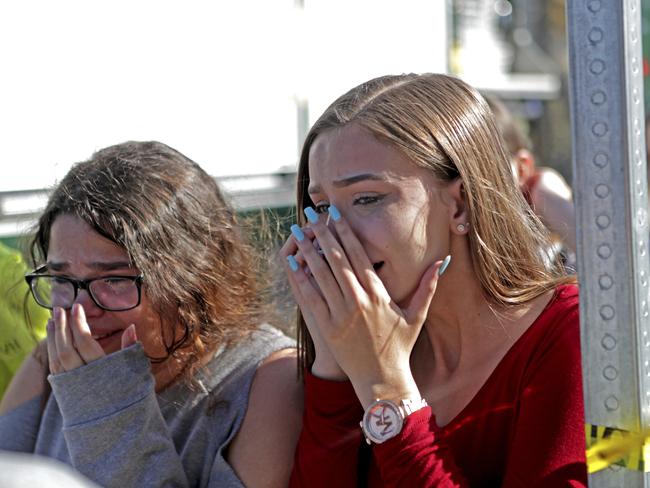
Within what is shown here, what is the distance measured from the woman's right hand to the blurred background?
3.77 feet

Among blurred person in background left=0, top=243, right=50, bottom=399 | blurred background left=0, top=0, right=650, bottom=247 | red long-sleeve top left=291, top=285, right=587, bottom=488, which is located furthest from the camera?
blurred background left=0, top=0, right=650, bottom=247

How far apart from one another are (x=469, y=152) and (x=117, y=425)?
2.78ft

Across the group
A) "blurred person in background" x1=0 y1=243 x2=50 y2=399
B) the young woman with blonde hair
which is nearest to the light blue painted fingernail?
the young woman with blonde hair

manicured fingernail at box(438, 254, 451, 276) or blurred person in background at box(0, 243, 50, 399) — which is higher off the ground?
manicured fingernail at box(438, 254, 451, 276)

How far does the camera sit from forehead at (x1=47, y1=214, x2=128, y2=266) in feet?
6.34

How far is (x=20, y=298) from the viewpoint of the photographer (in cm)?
264

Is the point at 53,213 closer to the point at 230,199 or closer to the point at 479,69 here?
the point at 230,199

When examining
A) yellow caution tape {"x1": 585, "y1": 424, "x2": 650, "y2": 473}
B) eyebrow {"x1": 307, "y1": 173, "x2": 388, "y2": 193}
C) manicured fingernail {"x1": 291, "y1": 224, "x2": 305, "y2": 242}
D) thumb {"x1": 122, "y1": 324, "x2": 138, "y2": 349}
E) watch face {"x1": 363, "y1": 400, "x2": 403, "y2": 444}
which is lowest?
watch face {"x1": 363, "y1": 400, "x2": 403, "y2": 444}

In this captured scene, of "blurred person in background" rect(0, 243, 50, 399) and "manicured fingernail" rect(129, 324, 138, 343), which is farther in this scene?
"blurred person in background" rect(0, 243, 50, 399)

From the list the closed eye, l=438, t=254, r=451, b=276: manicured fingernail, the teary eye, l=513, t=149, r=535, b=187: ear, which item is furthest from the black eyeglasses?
l=513, t=149, r=535, b=187: ear

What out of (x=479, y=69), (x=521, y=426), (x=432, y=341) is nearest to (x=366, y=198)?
(x=432, y=341)

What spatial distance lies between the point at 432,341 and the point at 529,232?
0.27m

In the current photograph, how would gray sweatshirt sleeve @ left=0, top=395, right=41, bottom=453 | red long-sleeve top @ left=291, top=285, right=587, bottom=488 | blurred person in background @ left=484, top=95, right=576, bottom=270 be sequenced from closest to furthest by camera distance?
red long-sleeve top @ left=291, top=285, right=587, bottom=488, gray sweatshirt sleeve @ left=0, top=395, right=41, bottom=453, blurred person in background @ left=484, top=95, right=576, bottom=270

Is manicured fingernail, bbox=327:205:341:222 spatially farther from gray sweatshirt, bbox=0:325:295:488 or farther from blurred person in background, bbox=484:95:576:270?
blurred person in background, bbox=484:95:576:270
